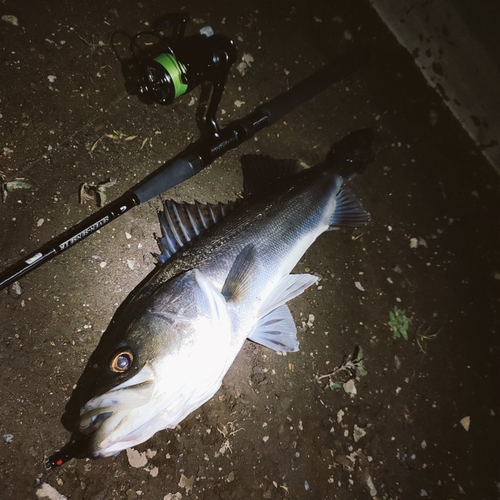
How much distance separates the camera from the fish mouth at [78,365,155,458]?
5.37ft

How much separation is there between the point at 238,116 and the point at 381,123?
4.43 ft

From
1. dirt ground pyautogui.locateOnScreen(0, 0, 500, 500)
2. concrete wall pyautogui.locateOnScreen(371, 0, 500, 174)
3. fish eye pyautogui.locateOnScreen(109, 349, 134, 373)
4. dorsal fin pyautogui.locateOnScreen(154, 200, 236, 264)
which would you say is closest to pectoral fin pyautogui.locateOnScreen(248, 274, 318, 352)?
dirt ground pyautogui.locateOnScreen(0, 0, 500, 500)

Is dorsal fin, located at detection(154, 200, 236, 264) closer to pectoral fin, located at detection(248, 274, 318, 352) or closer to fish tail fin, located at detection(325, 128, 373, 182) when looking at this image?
pectoral fin, located at detection(248, 274, 318, 352)

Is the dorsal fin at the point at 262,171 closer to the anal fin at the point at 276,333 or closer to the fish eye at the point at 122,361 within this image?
the anal fin at the point at 276,333

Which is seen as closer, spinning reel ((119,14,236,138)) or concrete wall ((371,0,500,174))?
spinning reel ((119,14,236,138))

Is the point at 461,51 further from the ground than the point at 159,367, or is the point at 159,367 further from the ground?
the point at 159,367

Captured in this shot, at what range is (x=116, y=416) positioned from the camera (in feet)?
5.38

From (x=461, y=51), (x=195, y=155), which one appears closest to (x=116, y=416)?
(x=195, y=155)

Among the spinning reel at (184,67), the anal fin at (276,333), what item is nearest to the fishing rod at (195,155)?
the spinning reel at (184,67)

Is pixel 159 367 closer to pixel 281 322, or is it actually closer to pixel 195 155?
pixel 281 322

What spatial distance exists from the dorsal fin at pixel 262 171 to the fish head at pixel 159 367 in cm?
100

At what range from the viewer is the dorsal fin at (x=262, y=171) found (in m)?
2.76

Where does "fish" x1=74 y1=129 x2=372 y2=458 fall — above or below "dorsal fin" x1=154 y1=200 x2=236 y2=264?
below

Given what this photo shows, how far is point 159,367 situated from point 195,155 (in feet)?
4.63
